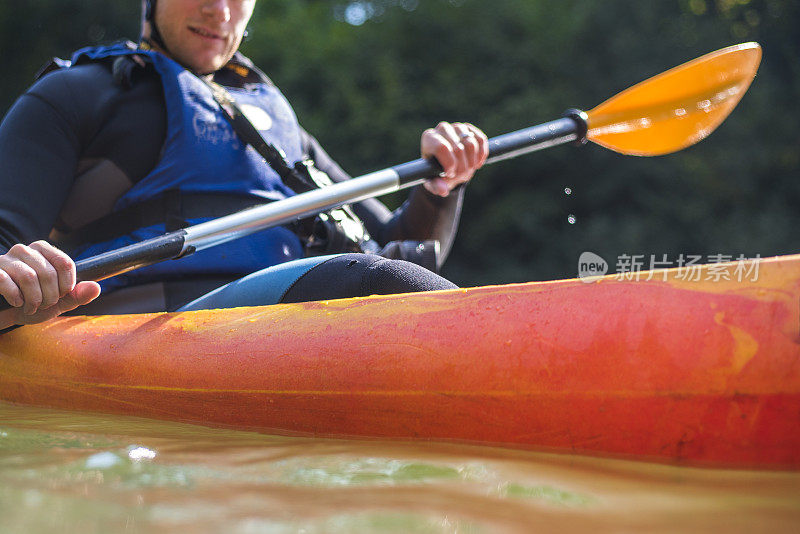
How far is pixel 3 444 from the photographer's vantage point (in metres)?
0.93

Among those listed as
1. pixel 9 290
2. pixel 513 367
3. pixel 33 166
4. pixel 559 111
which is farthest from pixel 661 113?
pixel 559 111

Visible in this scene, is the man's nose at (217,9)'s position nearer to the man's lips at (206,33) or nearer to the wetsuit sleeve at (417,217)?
the man's lips at (206,33)

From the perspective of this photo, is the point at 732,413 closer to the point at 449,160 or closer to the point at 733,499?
the point at 733,499

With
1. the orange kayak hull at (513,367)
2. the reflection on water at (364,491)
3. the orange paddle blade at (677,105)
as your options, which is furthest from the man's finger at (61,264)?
the orange paddle blade at (677,105)

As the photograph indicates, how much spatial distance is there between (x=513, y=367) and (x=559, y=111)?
20.8 feet

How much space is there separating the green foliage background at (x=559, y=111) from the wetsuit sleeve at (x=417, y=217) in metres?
4.46

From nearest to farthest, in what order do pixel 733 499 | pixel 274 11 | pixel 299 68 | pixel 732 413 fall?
pixel 733 499 < pixel 732 413 < pixel 299 68 < pixel 274 11

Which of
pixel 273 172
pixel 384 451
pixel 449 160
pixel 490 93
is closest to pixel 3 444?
pixel 384 451

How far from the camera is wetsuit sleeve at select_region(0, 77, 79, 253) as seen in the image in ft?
4.06

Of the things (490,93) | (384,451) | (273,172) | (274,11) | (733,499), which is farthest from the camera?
(274,11)

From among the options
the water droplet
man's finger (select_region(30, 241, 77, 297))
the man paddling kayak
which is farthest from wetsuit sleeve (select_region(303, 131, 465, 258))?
the water droplet

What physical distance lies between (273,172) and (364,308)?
626 mm

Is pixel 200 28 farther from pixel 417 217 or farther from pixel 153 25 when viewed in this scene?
pixel 417 217

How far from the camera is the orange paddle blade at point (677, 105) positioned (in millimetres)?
1996
